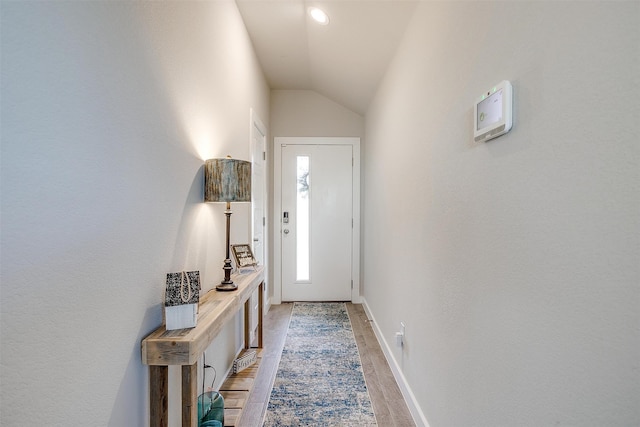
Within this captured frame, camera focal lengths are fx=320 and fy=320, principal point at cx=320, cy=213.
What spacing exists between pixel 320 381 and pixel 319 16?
2.64 m

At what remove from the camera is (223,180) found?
1.68 meters

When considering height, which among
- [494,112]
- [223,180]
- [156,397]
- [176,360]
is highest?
[494,112]

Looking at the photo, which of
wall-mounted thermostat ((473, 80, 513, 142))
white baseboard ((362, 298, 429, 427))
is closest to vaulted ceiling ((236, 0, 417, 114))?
wall-mounted thermostat ((473, 80, 513, 142))

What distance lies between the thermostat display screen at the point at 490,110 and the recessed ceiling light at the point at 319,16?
67.8 inches

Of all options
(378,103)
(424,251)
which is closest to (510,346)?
(424,251)

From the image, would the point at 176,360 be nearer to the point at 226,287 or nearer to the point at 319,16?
the point at 226,287

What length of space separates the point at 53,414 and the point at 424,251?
1542 millimetres

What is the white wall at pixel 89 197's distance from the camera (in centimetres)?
68

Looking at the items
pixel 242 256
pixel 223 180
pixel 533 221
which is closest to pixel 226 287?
pixel 242 256

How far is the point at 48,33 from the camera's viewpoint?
754mm

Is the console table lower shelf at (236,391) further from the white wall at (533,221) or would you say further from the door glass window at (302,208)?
the door glass window at (302,208)

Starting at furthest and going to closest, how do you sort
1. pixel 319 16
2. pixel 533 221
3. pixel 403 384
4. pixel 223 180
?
1. pixel 319 16
2. pixel 403 384
3. pixel 223 180
4. pixel 533 221

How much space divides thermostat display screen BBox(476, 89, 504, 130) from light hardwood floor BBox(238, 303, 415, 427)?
163cm

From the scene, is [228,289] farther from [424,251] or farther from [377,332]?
[377,332]
